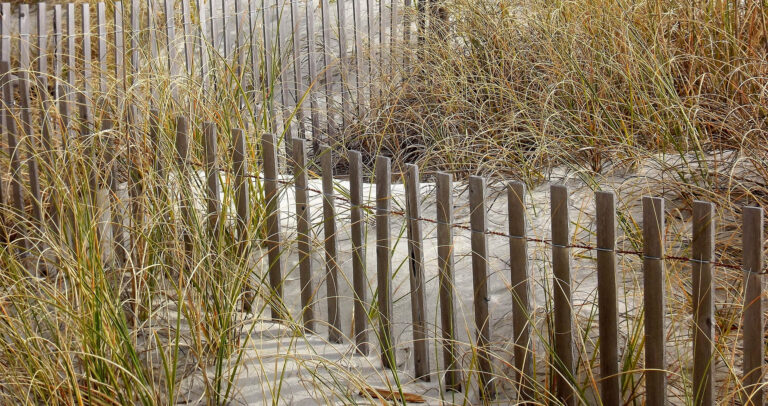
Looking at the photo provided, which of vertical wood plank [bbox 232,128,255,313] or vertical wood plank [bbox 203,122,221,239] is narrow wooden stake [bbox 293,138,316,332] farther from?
vertical wood plank [bbox 203,122,221,239]

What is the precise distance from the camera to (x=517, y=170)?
371cm

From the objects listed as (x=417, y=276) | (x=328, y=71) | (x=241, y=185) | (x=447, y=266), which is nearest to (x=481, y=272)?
(x=447, y=266)

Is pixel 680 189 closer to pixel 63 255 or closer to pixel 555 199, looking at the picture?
pixel 555 199

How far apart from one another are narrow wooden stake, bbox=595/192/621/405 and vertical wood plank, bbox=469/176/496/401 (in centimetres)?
30

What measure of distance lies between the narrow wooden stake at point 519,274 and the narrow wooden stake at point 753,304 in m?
0.52

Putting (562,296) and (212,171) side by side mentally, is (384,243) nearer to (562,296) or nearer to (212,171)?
(562,296)

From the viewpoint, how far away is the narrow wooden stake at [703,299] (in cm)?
210

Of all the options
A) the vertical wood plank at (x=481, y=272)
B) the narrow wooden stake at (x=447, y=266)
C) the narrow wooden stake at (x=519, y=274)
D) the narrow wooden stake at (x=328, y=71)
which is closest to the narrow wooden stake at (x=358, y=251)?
the narrow wooden stake at (x=447, y=266)

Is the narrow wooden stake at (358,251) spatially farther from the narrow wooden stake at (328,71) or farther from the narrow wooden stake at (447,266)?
the narrow wooden stake at (328,71)

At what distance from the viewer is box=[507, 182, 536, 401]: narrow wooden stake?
2369 millimetres

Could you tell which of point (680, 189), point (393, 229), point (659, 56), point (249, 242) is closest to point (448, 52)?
point (659, 56)

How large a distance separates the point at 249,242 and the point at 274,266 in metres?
0.40

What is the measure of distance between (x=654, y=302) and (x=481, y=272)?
481 mm

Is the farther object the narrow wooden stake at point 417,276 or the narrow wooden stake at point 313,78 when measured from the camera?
the narrow wooden stake at point 313,78
